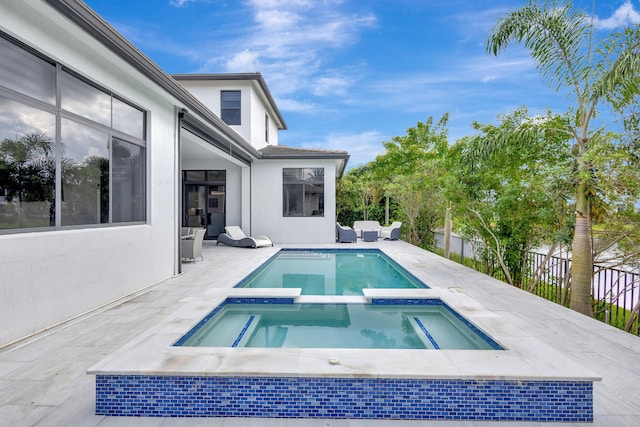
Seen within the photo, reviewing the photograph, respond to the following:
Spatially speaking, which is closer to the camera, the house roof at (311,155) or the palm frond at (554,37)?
the palm frond at (554,37)

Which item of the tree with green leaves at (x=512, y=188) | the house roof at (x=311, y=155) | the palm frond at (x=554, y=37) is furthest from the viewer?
the house roof at (x=311, y=155)

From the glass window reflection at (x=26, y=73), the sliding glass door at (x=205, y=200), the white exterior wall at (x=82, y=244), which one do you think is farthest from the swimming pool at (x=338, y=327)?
the sliding glass door at (x=205, y=200)

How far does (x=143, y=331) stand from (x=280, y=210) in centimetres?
1010

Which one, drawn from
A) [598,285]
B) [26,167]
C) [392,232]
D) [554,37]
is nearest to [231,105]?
[392,232]

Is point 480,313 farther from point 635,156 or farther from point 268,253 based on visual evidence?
point 268,253

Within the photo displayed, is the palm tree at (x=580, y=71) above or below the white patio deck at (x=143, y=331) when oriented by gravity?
above

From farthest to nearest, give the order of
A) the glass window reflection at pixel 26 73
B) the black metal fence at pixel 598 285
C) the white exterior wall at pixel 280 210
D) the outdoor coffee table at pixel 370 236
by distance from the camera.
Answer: the outdoor coffee table at pixel 370 236
the white exterior wall at pixel 280 210
the black metal fence at pixel 598 285
the glass window reflection at pixel 26 73

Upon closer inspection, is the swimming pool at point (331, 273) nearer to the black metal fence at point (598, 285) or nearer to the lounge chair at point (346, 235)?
the lounge chair at point (346, 235)

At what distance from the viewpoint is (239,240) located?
1259 centimetres

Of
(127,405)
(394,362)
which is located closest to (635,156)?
(394,362)

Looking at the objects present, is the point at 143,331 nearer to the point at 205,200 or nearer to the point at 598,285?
the point at 598,285

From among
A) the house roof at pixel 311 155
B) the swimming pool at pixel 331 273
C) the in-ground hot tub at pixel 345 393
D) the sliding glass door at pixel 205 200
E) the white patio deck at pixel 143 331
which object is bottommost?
the swimming pool at pixel 331 273

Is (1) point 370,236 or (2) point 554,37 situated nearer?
(2) point 554,37

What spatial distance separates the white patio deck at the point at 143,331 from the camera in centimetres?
256
